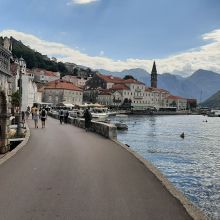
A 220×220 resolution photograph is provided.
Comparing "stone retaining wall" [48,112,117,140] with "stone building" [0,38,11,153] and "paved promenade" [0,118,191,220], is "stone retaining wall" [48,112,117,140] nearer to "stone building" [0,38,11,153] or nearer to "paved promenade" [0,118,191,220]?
"stone building" [0,38,11,153]

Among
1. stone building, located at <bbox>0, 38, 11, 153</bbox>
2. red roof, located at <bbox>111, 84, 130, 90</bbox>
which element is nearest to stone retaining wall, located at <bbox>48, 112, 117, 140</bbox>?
stone building, located at <bbox>0, 38, 11, 153</bbox>

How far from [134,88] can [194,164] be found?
17277 cm

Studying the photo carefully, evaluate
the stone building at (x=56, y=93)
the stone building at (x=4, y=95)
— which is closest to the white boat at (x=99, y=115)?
the stone building at (x=56, y=93)

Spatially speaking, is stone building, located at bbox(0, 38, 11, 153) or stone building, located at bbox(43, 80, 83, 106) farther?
stone building, located at bbox(43, 80, 83, 106)

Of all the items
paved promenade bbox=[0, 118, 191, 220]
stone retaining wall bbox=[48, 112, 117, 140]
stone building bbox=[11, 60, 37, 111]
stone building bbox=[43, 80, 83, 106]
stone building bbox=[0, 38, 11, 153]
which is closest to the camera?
paved promenade bbox=[0, 118, 191, 220]

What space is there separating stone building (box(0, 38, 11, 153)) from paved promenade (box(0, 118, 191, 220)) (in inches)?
125

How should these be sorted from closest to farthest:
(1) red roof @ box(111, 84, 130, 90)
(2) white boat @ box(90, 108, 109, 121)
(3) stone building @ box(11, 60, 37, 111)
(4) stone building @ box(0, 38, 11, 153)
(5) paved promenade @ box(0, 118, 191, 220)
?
(5) paved promenade @ box(0, 118, 191, 220), (4) stone building @ box(0, 38, 11, 153), (3) stone building @ box(11, 60, 37, 111), (2) white boat @ box(90, 108, 109, 121), (1) red roof @ box(111, 84, 130, 90)

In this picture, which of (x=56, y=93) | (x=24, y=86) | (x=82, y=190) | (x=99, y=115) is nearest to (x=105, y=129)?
(x=82, y=190)

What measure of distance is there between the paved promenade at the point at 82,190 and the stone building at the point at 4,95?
3172 mm

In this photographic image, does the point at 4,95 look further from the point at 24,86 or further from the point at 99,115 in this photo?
the point at 99,115

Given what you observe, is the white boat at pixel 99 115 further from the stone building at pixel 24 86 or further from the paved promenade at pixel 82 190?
the paved promenade at pixel 82 190

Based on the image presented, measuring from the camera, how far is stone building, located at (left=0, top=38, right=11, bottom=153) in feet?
58.9

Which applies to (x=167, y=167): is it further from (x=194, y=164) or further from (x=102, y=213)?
(x=102, y=213)

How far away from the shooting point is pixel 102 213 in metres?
8.24
